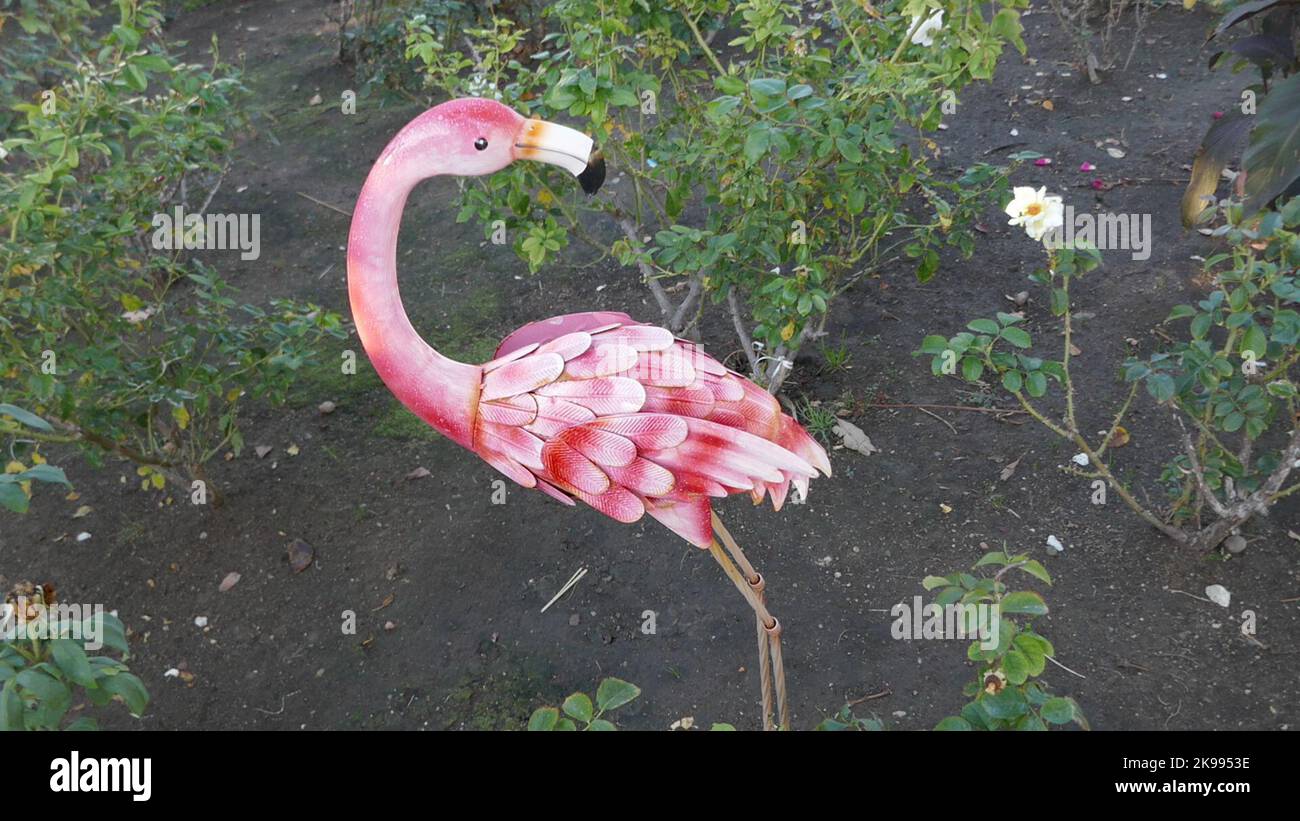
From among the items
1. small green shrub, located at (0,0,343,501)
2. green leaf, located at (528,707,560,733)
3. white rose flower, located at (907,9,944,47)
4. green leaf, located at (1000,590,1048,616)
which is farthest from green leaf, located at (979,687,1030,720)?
small green shrub, located at (0,0,343,501)

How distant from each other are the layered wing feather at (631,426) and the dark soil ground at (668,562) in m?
0.90

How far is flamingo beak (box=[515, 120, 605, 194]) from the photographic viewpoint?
2.29 metres

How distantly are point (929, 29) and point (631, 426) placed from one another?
1523 mm

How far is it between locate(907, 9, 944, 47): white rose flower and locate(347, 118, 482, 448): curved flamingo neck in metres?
1.50

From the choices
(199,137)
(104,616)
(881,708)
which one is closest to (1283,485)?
(881,708)

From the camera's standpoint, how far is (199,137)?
10.6 ft

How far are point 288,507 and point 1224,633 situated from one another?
3311 millimetres

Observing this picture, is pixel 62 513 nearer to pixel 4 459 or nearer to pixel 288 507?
pixel 4 459

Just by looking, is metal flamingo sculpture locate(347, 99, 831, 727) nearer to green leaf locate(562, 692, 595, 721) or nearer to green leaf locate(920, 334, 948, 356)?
green leaf locate(920, 334, 948, 356)

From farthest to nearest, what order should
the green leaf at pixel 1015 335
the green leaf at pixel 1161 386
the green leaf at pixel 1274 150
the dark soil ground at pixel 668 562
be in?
the green leaf at pixel 1274 150
the dark soil ground at pixel 668 562
the green leaf at pixel 1161 386
the green leaf at pixel 1015 335

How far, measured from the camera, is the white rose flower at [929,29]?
2809 mm

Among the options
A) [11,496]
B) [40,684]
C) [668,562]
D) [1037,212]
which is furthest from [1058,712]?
[668,562]

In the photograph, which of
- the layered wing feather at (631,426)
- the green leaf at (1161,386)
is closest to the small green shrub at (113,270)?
the layered wing feather at (631,426)

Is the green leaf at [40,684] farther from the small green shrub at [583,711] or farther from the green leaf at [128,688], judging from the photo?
the small green shrub at [583,711]
